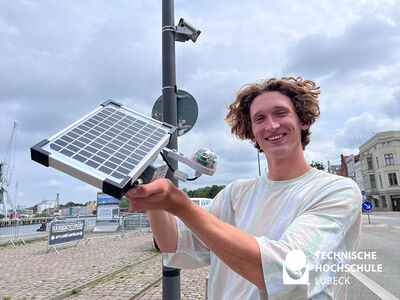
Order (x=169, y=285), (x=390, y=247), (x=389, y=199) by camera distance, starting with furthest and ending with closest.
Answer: (x=389, y=199) < (x=390, y=247) < (x=169, y=285)

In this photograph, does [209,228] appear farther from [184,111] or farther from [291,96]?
[184,111]

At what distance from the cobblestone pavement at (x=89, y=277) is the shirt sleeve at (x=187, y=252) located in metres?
3.97

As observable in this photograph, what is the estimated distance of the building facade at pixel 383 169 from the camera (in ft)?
175

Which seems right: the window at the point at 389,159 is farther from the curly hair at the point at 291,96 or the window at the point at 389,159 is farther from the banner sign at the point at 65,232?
the curly hair at the point at 291,96

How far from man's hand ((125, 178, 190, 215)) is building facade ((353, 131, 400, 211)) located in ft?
210

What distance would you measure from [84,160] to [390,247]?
12.7 metres

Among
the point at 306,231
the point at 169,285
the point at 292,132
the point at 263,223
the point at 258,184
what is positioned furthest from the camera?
the point at 169,285

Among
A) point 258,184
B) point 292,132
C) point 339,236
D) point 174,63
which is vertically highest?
point 174,63

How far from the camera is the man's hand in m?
0.99

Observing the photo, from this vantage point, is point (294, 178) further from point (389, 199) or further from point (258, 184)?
point (389, 199)

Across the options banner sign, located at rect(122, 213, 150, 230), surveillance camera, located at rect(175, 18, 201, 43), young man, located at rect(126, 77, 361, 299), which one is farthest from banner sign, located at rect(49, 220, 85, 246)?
young man, located at rect(126, 77, 361, 299)

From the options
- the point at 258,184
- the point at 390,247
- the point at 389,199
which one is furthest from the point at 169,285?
the point at 389,199

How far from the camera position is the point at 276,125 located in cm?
148

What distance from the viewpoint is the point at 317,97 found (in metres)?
1.84
